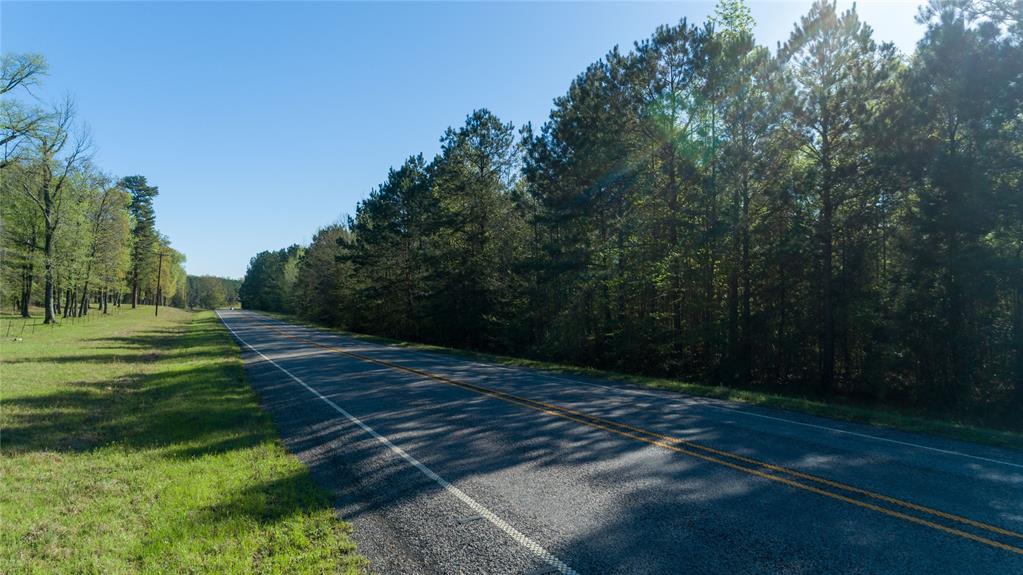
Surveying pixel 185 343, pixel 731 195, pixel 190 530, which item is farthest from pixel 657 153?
pixel 185 343

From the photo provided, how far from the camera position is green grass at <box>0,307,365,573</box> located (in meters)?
4.27

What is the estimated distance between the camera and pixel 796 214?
19953mm

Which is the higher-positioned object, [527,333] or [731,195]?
[731,195]

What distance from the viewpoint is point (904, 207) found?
1808 centimetres

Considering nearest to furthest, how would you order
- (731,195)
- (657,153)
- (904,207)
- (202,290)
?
(904,207), (731,195), (657,153), (202,290)

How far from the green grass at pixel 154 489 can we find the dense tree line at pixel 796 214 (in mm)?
16942

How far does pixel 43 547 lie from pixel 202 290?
181m

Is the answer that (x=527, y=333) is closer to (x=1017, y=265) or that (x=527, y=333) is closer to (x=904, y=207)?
→ (x=904, y=207)

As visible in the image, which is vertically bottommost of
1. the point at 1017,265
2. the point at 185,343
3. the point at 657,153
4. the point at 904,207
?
the point at 185,343

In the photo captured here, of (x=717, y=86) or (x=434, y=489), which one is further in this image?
(x=717, y=86)

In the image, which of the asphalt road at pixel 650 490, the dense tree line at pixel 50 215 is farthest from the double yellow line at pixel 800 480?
the dense tree line at pixel 50 215

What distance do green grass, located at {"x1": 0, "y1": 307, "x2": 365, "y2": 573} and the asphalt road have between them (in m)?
0.46

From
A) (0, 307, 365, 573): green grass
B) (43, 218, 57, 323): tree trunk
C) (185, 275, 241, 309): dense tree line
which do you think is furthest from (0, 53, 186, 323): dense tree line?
(185, 275, 241, 309): dense tree line

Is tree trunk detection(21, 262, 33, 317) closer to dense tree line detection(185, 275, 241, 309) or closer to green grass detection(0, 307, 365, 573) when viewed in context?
green grass detection(0, 307, 365, 573)
